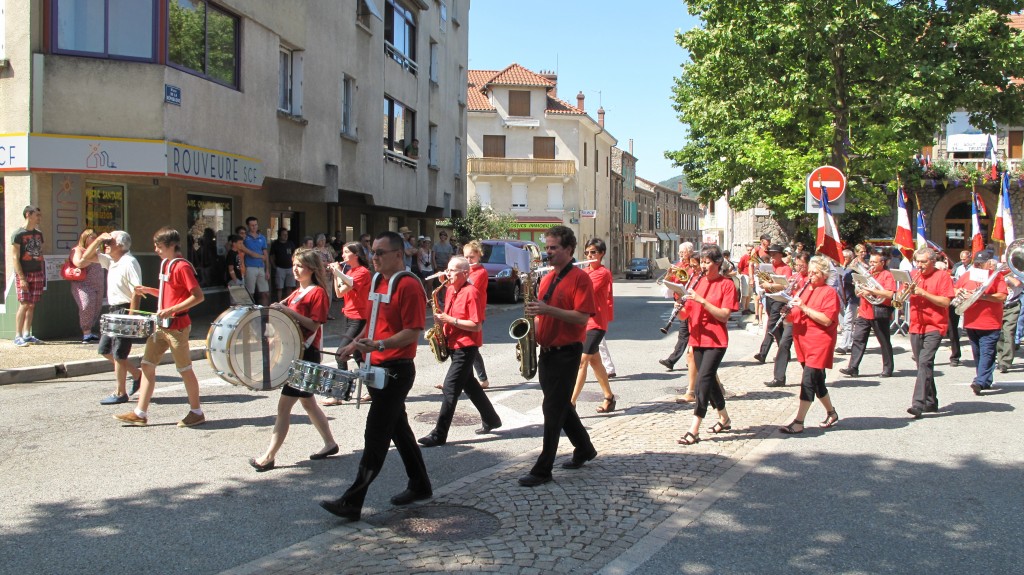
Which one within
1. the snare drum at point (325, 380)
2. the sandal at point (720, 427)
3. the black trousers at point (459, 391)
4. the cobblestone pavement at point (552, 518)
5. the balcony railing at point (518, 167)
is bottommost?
the cobblestone pavement at point (552, 518)

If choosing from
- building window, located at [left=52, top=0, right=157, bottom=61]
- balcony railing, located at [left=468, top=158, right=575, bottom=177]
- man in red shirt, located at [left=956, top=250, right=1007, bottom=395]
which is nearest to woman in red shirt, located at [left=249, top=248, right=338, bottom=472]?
man in red shirt, located at [left=956, top=250, right=1007, bottom=395]

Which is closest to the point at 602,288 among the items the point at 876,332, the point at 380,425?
the point at 380,425

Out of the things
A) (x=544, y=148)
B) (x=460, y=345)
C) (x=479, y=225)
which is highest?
(x=544, y=148)

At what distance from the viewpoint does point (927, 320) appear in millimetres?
9023

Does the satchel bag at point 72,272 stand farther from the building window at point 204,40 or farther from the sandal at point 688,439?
the sandal at point 688,439

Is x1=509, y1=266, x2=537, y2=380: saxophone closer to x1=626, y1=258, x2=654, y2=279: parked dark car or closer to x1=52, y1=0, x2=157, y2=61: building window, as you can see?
x1=52, y1=0, x2=157, y2=61: building window

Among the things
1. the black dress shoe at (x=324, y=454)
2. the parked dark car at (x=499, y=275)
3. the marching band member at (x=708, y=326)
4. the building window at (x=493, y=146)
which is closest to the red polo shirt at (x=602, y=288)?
the marching band member at (x=708, y=326)

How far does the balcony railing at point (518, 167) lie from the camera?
180ft

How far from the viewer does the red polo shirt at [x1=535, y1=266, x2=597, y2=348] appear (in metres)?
5.88

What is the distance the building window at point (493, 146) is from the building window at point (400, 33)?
95.3ft

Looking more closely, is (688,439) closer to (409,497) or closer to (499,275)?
(409,497)

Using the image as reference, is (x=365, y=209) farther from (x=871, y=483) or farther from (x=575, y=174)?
(x=575, y=174)

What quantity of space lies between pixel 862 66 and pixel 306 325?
1501 centimetres

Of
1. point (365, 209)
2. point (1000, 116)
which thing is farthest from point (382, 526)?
point (365, 209)
